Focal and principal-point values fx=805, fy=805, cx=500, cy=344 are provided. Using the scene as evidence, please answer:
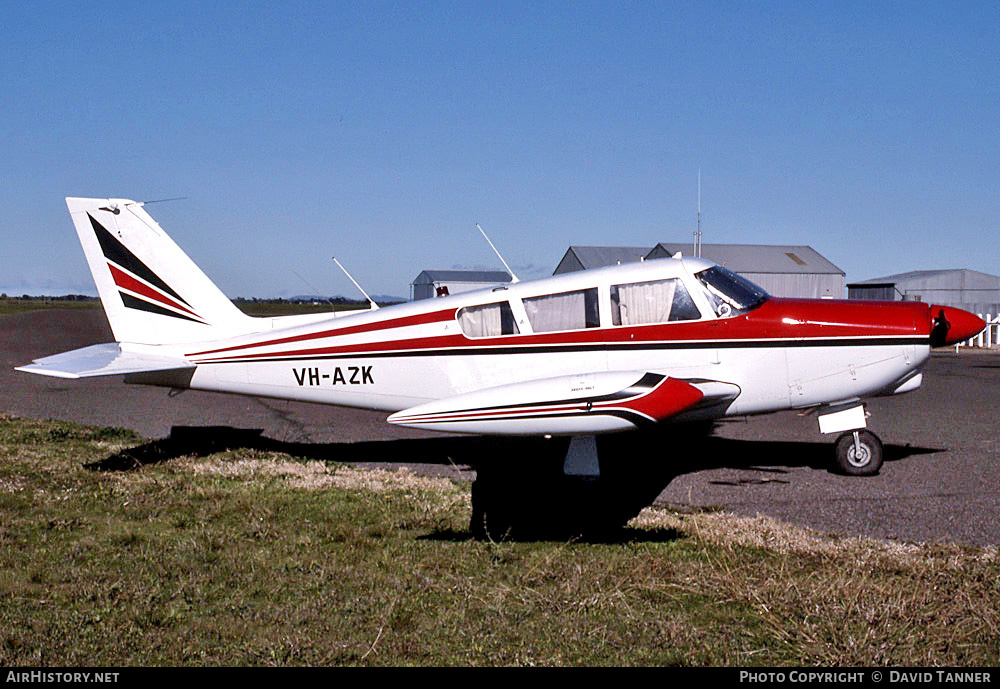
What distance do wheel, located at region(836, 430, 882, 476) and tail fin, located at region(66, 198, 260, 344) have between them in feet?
23.8

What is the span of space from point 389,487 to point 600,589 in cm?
361

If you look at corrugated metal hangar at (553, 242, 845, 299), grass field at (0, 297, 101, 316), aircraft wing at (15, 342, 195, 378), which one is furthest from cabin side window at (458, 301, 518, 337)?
grass field at (0, 297, 101, 316)

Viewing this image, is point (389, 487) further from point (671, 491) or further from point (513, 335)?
point (671, 491)

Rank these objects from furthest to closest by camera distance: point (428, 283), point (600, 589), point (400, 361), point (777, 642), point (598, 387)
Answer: point (428, 283)
point (400, 361)
point (598, 387)
point (600, 589)
point (777, 642)

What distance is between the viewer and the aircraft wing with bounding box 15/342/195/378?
8.45 metres

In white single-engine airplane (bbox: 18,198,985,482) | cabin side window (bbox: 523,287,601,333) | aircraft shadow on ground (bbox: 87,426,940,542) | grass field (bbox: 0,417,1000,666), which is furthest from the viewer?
cabin side window (bbox: 523,287,601,333)

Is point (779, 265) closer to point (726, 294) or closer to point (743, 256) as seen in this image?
point (743, 256)

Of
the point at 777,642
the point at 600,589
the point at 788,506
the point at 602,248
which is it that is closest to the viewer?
the point at 777,642

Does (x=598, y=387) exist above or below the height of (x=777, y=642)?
above

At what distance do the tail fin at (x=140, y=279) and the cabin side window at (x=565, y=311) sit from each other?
3836mm

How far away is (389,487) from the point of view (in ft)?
27.9

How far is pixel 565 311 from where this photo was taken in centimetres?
860

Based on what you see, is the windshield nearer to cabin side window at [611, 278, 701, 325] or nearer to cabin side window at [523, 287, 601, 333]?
cabin side window at [611, 278, 701, 325]

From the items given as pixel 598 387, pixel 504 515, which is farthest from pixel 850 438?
pixel 504 515
